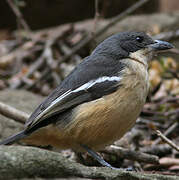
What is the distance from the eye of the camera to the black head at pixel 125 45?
4.50 m

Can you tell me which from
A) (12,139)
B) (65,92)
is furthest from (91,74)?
(12,139)

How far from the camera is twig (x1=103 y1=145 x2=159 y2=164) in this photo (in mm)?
4297

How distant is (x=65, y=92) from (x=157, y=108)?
257cm

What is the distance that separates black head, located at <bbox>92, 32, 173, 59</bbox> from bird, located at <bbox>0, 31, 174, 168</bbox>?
20cm

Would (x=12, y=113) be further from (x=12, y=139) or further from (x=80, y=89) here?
(x=80, y=89)

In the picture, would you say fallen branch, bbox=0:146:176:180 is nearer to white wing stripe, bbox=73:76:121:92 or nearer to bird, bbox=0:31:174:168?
bird, bbox=0:31:174:168

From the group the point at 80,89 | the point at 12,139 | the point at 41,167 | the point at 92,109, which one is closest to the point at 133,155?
the point at 92,109

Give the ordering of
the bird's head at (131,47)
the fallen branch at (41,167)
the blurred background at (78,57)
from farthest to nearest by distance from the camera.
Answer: the blurred background at (78,57)
the bird's head at (131,47)
the fallen branch at (41,167)

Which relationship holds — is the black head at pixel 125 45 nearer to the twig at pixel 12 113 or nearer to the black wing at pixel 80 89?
the black wing at pixel 80 89

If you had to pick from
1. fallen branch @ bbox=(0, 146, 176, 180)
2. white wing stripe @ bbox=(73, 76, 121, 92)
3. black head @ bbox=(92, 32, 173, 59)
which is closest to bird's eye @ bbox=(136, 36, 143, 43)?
black head @ bbox=(92, 32, 173, 59)

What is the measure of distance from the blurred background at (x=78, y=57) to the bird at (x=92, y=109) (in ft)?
1.50

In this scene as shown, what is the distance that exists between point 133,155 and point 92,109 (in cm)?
82

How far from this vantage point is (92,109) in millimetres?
3893

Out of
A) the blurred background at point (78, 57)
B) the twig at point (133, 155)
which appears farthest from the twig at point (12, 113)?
the twig at point (133, 155)
